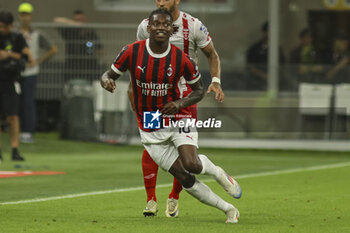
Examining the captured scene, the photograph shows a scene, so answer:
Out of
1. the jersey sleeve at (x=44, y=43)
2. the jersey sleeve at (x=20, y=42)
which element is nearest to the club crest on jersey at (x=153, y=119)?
the jersey sleeve at (x=20, y=42)

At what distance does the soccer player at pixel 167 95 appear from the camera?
8.36 metres

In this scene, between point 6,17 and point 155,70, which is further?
point 6,17

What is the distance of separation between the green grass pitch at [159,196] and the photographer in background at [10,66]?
74 cm

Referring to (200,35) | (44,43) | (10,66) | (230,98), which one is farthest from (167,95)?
(44,43)

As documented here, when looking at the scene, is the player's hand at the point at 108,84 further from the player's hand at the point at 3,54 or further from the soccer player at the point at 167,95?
the player's hand at the point at 3,54

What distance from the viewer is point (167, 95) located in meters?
8.51

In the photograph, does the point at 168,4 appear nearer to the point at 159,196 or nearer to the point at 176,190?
the point at 176,190

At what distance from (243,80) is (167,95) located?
35.5ft

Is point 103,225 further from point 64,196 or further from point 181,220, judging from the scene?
point 64,196

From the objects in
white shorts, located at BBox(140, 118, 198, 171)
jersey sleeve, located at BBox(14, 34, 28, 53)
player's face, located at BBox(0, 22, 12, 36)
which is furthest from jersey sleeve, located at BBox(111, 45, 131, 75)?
jersey sleeve, located at BBox(14, 34, 28, 53)

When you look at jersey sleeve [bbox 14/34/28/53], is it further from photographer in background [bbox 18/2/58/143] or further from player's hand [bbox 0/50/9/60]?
photographer in background [bbox 18/2/58/143]

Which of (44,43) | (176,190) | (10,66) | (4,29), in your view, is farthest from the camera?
(44,43)

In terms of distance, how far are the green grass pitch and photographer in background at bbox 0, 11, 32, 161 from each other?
0.74 meters

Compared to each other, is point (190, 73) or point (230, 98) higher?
point (190, 73)
